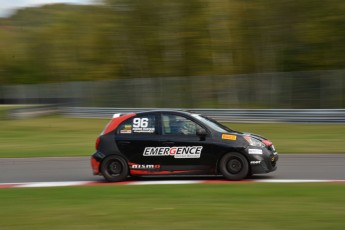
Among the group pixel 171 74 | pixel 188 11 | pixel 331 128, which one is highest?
pixel 188 11

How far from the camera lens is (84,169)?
1464 cm

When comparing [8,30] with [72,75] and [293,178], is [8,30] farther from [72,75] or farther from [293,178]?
[293,178]

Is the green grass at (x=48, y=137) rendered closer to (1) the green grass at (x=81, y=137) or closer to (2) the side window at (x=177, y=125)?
(1) the green grass at (x=81, y=137)

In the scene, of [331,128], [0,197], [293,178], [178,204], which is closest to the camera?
[178,204]

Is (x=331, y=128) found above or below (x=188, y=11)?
below

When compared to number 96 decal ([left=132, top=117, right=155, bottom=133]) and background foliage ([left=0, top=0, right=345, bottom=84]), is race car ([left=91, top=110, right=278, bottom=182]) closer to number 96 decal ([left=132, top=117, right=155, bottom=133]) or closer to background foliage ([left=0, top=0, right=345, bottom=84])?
number 96 decal ([left=132, top=117, right=155, bottom=133])

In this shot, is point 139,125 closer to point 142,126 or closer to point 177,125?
point 142,126

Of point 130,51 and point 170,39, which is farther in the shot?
point 130,51

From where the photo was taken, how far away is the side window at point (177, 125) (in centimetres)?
1200

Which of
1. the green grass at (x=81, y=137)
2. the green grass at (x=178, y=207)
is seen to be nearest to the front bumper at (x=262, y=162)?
the green grass at (x=178, y=207)

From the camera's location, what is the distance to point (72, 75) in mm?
61969

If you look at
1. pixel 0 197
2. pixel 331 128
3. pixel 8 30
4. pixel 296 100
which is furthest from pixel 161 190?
pixel 8 30

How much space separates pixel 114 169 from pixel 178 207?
4.04 meters

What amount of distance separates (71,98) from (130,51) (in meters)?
5.79
